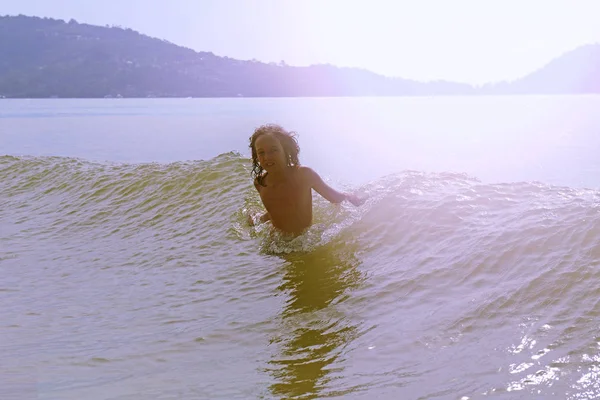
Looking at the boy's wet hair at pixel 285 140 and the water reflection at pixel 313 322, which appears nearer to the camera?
the water reflection at pixel 313 322

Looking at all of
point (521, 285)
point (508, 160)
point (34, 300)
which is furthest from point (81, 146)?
point (521, 285)

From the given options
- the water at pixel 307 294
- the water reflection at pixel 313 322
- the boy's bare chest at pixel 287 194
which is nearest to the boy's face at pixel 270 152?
the boy's bare chest at pixel 287 194

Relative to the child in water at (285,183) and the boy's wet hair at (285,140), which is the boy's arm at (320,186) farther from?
the boy's wet hair at (285,140)

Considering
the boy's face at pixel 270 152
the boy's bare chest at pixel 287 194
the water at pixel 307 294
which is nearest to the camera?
the water at pixel 307 294

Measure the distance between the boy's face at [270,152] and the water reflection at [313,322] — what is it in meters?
1.13

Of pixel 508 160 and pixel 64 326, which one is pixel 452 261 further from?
pixel 508 160

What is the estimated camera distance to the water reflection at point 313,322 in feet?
12.7

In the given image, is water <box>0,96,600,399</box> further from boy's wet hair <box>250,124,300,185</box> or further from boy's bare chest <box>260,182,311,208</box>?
boy's wet hair <box>250,124,300,185</box>

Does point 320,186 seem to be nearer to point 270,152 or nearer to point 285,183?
point 285,183

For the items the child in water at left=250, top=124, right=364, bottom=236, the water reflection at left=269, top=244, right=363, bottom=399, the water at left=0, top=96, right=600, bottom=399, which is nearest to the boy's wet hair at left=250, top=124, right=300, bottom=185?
the child in water at left=250, top=124, right=364, bottom=236

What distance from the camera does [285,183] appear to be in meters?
7.70

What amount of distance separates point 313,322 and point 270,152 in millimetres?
3066

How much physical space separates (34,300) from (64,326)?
92 centimetres

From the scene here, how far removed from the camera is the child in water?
7.62 meters
